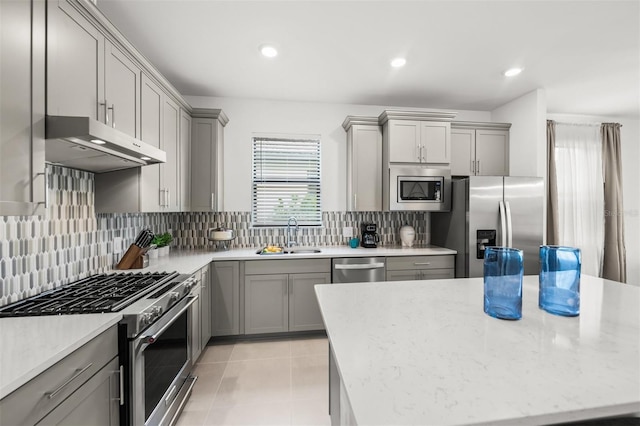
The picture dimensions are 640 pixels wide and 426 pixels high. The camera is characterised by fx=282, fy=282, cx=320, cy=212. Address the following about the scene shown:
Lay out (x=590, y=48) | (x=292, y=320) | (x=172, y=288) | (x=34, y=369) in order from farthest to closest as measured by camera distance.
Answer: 1. (x=292, y=320)
2. (x=590, y=48)
3. (x=172, y=288)
4. (x=34, y=369)

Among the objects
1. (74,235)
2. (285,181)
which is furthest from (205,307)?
(285,181)

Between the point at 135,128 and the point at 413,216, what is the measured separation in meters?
3.15

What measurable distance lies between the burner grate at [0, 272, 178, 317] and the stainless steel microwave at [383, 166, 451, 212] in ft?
7.81

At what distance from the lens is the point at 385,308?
116 centimetres

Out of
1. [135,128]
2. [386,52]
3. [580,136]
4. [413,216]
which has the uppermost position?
[386,52]

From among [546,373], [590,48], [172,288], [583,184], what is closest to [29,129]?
[172,288]

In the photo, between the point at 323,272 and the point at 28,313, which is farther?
the point at 323,272

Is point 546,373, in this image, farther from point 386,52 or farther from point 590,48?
point 590,48

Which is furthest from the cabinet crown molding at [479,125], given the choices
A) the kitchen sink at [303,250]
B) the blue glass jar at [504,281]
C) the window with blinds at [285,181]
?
the blue glass jar at [504,281]

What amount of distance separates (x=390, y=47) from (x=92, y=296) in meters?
2.75

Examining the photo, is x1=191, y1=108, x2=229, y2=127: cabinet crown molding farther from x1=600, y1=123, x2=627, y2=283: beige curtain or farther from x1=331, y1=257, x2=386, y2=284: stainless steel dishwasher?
x1=600, y1=123, x2=627, y2=283: beige curtain

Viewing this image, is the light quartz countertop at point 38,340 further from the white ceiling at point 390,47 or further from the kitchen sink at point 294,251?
the white ceiling at point 390,47

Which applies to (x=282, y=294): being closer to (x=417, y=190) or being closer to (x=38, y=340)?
(x=417, y=190)

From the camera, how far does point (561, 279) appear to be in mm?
1052
